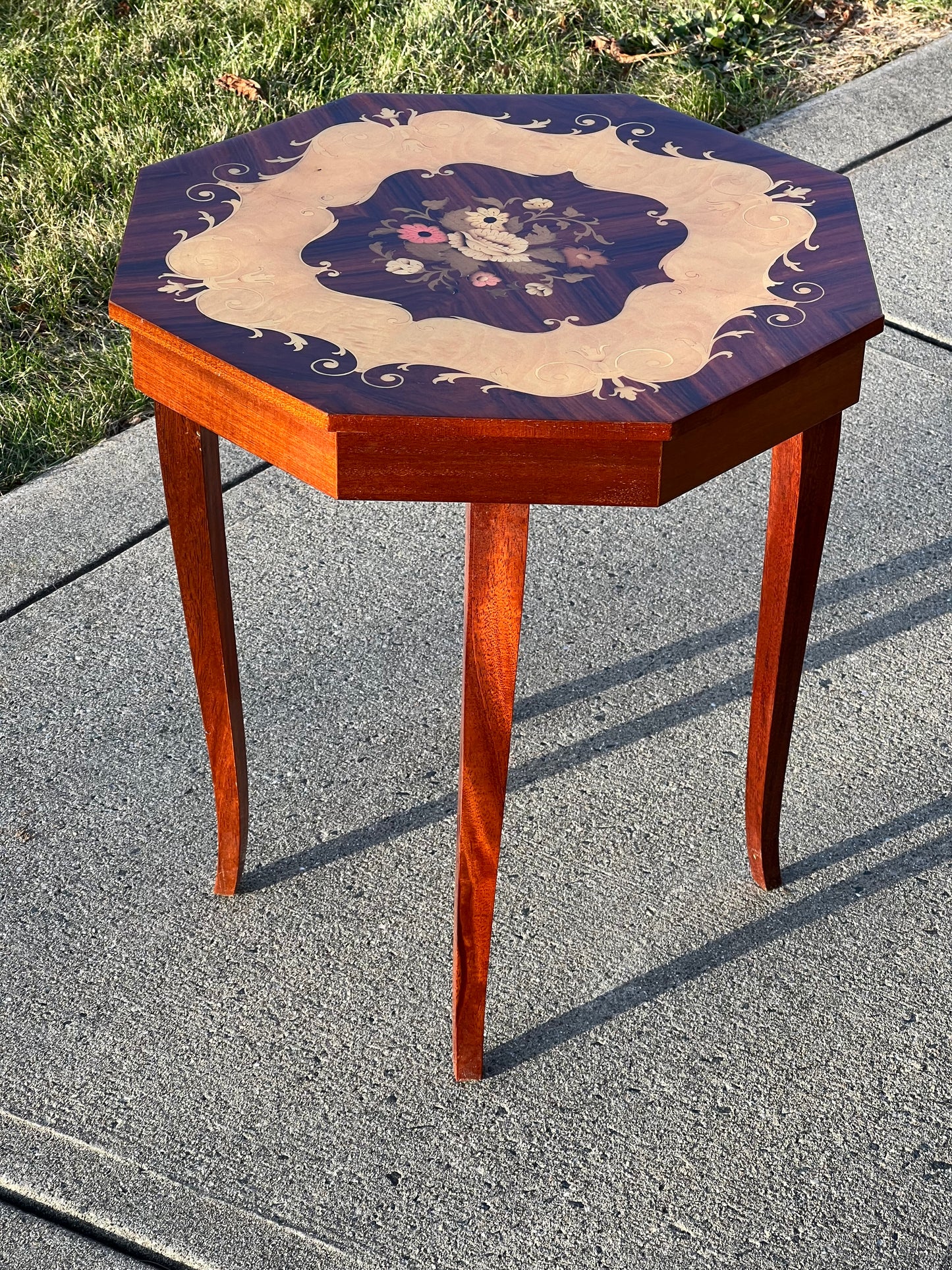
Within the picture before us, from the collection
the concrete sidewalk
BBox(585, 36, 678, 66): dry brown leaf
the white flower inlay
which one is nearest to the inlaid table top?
the white flower inlay

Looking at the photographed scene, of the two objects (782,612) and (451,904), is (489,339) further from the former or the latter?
(451,904)

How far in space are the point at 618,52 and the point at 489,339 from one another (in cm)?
303

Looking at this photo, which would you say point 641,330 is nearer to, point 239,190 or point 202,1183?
point 239,190

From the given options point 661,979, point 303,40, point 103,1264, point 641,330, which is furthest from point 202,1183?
point 303,40

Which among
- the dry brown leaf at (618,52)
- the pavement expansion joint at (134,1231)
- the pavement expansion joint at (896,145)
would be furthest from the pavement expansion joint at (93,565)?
the dry brown leaf at (618,52)

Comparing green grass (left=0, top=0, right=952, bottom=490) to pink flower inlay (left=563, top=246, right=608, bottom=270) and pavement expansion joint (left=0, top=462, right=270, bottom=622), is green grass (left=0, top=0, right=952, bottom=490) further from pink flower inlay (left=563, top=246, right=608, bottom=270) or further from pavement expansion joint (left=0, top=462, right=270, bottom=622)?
pink flower inlay (left=563, top=246, right=608, bottom=270)

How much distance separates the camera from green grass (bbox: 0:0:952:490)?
11.1ft

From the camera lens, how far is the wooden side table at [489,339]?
1380 millimetres

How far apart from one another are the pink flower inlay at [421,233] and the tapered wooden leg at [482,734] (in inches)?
13.7

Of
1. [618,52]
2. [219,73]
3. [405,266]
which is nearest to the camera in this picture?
[405,266]

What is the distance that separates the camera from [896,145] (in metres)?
3.86

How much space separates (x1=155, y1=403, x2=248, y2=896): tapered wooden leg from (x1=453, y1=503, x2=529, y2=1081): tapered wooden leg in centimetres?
36

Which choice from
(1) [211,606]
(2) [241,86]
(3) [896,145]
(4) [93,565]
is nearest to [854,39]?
(3) [896,145]

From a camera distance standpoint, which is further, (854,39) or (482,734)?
(854,39)
